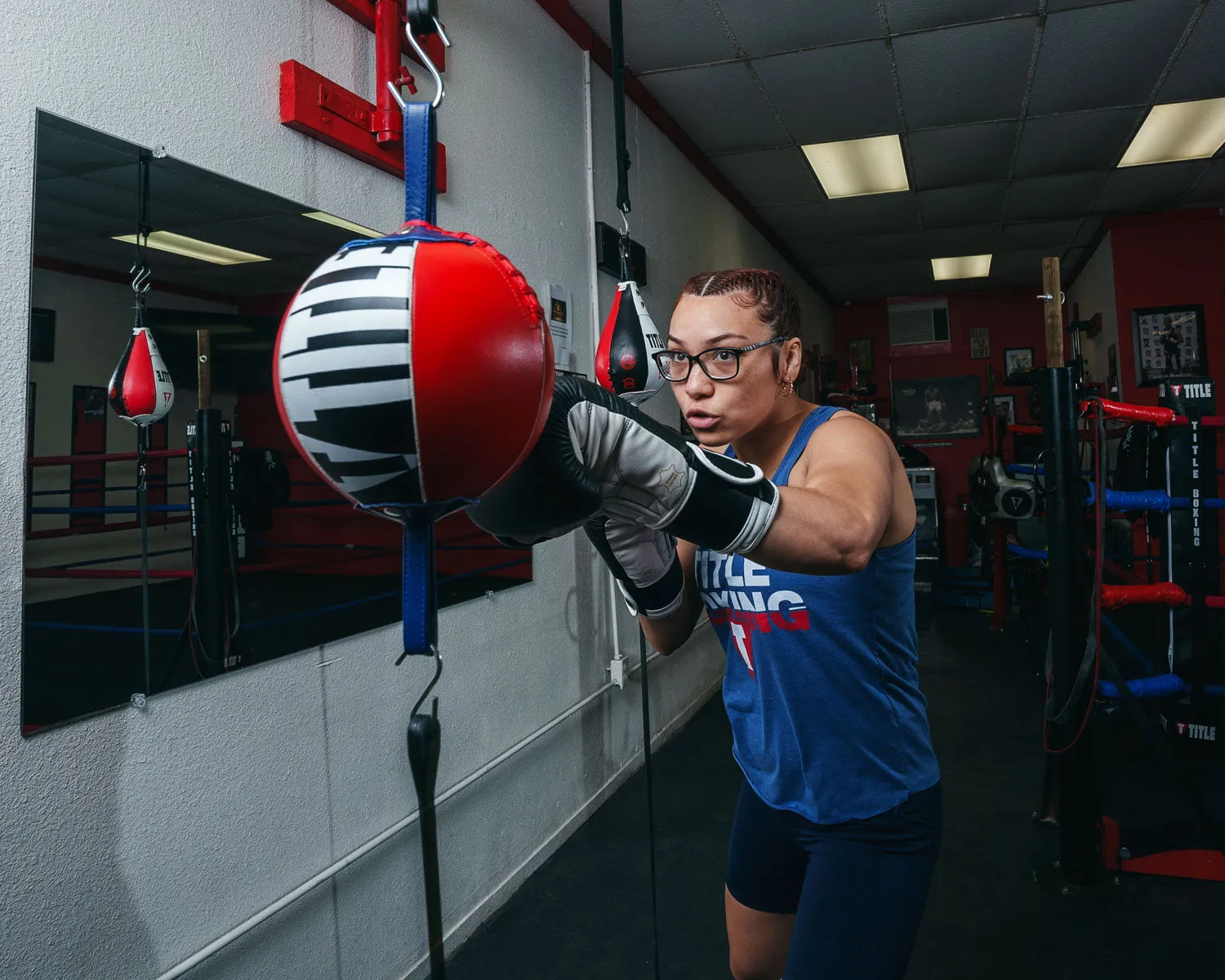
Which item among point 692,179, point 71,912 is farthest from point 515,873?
point 692,179

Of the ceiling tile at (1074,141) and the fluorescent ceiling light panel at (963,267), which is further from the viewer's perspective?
the fluorescent ceiling light panel at (963,267)

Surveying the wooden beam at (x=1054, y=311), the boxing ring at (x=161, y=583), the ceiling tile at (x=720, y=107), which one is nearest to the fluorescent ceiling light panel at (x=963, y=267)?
the ceiling tile at (x=720, y=107)

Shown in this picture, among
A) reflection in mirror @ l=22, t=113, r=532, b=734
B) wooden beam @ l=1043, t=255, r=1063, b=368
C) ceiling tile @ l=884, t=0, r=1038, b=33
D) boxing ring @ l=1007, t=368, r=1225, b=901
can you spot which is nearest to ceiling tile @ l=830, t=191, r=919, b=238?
ceiling tile @ l=884, t=0, r=1038, b=33

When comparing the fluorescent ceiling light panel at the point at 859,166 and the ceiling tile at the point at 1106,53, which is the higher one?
the fluorescent ceiling light panel at the point at 859,166

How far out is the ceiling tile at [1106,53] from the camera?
328cm

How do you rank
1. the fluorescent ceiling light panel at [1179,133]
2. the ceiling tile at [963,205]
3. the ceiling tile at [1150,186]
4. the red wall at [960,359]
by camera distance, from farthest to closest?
the red wall at [960,359], the ceiling tile at [963,205], the ceiling tile at [1150,186], the fluorescent ceiling light panel at [1179,133]

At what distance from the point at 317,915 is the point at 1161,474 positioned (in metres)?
3.16

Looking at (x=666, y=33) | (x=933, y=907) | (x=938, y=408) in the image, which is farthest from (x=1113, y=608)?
(x=938, y=408)

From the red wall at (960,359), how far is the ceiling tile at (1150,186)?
8.29ft

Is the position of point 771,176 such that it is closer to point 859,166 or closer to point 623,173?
point 859,166

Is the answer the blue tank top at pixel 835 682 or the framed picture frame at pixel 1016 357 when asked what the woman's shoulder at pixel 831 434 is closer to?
the blue tank top at pixel 835 682

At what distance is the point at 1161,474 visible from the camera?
3076 millimetres

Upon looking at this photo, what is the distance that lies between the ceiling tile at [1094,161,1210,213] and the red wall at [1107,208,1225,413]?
0.23m

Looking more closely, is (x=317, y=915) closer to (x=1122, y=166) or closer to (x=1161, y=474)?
(x=1161, y=474)
